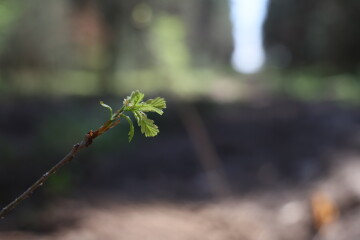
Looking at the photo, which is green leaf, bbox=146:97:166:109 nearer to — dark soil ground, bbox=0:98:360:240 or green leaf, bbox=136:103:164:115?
green leaf, bbox=136:103:164:115

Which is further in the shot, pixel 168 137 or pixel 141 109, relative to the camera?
pixel 168 137

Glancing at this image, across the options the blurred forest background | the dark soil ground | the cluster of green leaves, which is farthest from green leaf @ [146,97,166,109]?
the dark soil ground

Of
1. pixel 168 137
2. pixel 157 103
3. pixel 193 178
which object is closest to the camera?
pixel 157 103

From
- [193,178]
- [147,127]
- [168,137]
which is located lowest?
[147,127]

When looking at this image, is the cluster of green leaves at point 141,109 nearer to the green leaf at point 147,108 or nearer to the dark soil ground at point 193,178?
the green leaf at point 147,108

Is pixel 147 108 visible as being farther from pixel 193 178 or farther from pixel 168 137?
pixel 168 137

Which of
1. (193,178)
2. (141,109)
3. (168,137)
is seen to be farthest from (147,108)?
(168,137)

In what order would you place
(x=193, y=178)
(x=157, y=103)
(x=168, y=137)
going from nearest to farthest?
(x=157, y=103) → (x=193, y=178) → (x=168, y=137)

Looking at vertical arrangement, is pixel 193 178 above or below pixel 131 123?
above
